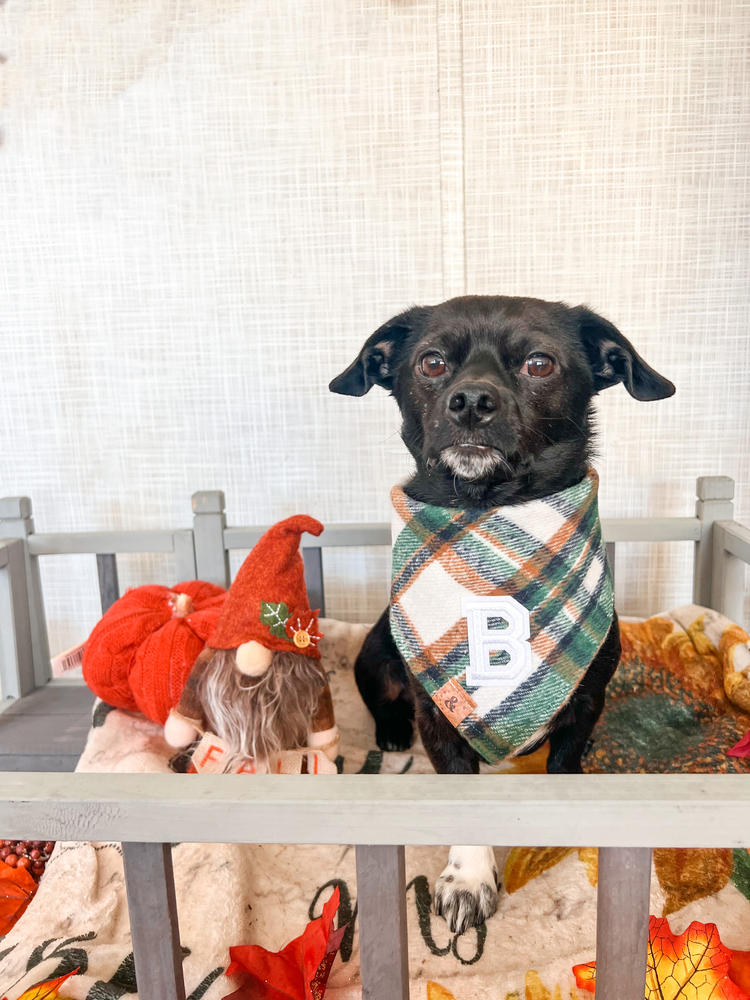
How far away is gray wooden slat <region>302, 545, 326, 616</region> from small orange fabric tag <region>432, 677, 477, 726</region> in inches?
21.1

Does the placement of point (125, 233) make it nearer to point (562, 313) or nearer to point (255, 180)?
point (255, 180)

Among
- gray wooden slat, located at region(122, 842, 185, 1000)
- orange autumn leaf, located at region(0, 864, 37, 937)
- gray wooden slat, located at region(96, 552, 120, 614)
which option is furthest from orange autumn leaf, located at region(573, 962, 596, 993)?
gray wooden slat, located at region(96, 552, 120, 614)

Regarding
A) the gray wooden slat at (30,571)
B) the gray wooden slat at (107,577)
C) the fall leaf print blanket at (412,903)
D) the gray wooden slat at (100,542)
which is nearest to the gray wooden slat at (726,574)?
the fall leaf print blanket at (412,903)

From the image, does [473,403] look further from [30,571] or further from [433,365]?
[30,571]

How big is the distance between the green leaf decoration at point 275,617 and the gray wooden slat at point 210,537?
0.38m

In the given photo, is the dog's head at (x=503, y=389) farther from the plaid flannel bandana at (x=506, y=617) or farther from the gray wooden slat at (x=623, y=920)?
the gray wooden slat at (x=623, y=920)

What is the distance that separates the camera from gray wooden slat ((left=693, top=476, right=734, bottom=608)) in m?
1.28

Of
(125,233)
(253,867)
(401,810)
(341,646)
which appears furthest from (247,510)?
(401,810)

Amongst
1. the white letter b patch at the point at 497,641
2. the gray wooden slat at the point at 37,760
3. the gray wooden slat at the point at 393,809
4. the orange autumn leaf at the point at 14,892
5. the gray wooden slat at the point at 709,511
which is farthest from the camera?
the gray wooden slat at the point at 709,511

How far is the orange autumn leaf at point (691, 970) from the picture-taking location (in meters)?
0.58

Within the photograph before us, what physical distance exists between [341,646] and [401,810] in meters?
0.84

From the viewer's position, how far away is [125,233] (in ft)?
4.74

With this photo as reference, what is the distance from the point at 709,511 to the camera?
4.24 feet

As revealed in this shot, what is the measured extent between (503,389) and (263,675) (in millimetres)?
466
